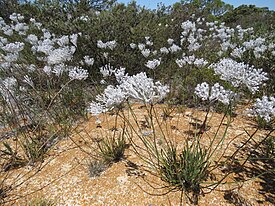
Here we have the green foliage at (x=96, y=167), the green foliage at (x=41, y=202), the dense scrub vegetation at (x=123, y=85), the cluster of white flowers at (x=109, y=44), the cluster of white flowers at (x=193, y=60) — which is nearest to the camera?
the dense scrub vegetation at (x=123, y=85)

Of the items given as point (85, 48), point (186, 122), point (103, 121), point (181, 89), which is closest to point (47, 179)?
point (103, 121)

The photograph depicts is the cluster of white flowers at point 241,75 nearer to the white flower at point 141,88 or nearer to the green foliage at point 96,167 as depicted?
the white flower at point 141,88

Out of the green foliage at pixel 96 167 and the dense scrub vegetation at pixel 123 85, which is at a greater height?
the dense scrub vegetation at pixel 123 85

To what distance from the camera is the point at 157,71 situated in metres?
6.88

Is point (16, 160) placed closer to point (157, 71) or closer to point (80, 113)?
point (80, 113)

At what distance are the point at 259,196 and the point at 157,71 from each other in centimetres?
514

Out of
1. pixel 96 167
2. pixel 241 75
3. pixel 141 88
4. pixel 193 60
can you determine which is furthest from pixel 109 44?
pixel 241 75

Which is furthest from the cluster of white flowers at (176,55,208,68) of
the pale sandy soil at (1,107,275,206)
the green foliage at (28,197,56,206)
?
the green foliage at (28,197,56,206)

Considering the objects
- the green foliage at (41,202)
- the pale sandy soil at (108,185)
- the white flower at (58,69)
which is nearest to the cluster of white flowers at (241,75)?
the pale sandy soil at (108,185)

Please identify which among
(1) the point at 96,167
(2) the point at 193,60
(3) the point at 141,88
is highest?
(2) the point at 193,60

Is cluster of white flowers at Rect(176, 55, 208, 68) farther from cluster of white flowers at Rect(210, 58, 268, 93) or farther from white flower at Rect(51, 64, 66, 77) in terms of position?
white flower at Rect(51, 64, 66, 77)

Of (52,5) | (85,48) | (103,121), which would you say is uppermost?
(52,5)

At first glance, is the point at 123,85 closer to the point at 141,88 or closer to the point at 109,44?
the point at 141,88

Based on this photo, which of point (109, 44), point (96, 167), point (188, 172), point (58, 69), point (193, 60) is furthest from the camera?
point (109, 44)
